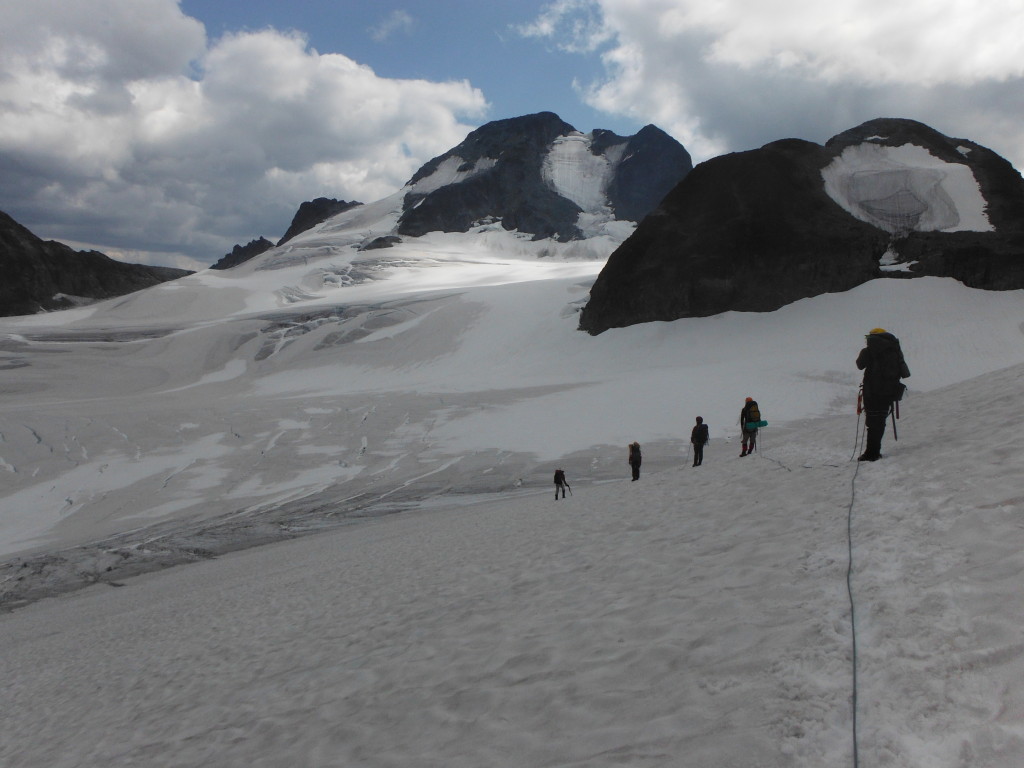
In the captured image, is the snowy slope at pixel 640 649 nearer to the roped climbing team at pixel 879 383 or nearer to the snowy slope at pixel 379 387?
the roped climbing team at pixel 879 383

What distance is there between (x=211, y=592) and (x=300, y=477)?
40.5ft

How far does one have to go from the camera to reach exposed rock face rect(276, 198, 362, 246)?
461 ft

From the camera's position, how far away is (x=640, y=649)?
429cm

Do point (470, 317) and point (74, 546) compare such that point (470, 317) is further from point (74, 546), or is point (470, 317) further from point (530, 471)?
point (74, 546)

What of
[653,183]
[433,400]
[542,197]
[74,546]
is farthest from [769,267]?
[653,183]

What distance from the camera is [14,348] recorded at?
46.8 m

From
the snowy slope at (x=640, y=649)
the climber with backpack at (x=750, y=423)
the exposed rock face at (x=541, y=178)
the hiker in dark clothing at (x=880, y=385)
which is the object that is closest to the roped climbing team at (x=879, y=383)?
the hiker in dark clothing at (x=880, y=385)

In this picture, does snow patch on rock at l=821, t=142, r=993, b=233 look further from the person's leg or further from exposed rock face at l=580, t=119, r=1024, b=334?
the person's leg

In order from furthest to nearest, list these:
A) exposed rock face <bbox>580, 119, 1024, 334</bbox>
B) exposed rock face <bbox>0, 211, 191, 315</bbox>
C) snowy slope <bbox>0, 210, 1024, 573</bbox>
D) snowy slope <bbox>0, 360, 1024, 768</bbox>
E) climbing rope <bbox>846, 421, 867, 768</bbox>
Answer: exposed rock face <bbox>0, 211, 191, 315</bbox> → exposed rock face <bbox>580, 119, 1024, 334</bbox> → snowy slope <bbox>0, 210, 1024, 573</bbox> → snowy slope <bbox>0, 360, 1024, 768</bbox> → climbing rope <bbox>846, 421, 867, 768</bbox>

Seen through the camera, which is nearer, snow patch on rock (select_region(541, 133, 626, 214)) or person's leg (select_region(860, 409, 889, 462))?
person's leg (select_region(860, 409, 889, 462))

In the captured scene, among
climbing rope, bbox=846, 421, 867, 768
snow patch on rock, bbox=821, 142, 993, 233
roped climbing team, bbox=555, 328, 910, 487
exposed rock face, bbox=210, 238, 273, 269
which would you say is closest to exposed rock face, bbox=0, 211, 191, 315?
exposed rock face, bbox=210, 238, 273, 269

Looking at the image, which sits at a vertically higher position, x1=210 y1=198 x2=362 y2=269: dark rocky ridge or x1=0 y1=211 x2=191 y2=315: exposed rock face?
x1=210 y1=198 x2=362 y2=269: dark rocky ridge

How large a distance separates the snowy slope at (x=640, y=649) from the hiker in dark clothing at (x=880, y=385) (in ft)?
1.30

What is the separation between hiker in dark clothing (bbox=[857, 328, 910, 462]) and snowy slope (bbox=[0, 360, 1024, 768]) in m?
0.40
